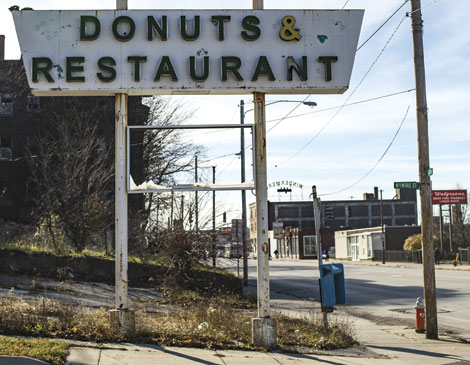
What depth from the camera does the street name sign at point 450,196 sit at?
Result: 57531 mm

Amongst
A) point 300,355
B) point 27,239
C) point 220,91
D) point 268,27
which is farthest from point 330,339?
point 27,239

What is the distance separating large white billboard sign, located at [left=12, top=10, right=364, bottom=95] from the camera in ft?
33.3

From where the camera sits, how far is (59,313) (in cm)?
1052

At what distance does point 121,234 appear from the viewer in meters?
9.88

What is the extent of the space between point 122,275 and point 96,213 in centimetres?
1461

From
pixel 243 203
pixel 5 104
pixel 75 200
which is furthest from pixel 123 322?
pixel 5 104

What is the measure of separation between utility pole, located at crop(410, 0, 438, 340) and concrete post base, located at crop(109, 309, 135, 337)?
20.1 ft

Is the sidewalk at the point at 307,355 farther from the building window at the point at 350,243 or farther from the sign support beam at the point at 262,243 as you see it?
the building window at the point at 350,243

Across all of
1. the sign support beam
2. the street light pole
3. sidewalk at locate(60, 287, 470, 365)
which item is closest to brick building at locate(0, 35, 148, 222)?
the street light pole

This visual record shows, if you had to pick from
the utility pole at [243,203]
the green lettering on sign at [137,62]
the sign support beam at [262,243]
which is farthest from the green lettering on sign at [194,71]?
the utility pole at [243,203]

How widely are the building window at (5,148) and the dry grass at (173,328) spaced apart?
25999 millimetres

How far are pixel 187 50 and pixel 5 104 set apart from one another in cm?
2833

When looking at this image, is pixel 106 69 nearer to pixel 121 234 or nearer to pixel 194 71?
pixel 194 71

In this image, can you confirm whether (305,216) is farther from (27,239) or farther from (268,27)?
(268,27)
